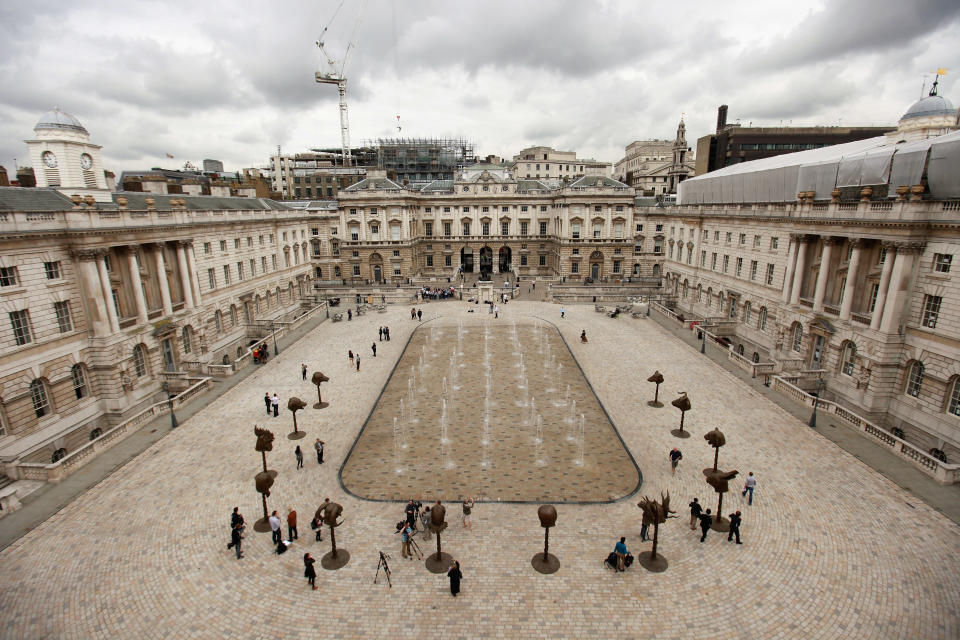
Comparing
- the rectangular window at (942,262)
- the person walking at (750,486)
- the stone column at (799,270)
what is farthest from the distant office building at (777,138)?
the person walking at (750,486)

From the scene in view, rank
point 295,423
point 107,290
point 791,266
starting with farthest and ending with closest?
point 791,266 → point 107,290 → point 295,423

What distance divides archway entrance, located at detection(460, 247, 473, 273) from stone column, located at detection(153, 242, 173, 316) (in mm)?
50357

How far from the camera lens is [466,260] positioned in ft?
259

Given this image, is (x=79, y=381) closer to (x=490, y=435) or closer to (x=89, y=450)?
(x=89, y=450)

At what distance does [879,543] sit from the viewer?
15930 mm

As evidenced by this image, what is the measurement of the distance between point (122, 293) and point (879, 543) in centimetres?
3829

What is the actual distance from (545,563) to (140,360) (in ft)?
89.8

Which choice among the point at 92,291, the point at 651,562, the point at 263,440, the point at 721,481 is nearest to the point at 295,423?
the point at 263,440

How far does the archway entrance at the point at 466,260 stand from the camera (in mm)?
78069

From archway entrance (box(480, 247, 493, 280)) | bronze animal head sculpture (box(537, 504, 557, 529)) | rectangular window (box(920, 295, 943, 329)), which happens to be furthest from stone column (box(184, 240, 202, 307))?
archway entrance (box(480, 247, 493, 280))

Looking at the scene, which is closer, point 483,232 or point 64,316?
point 64,316

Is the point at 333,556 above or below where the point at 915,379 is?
below

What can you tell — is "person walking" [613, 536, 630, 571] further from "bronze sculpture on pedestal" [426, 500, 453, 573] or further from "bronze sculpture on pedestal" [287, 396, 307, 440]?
"bronze sculpture on pedestal" [287, 396, 307, 440]

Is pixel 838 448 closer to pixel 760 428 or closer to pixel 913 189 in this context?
pixel 760 428
